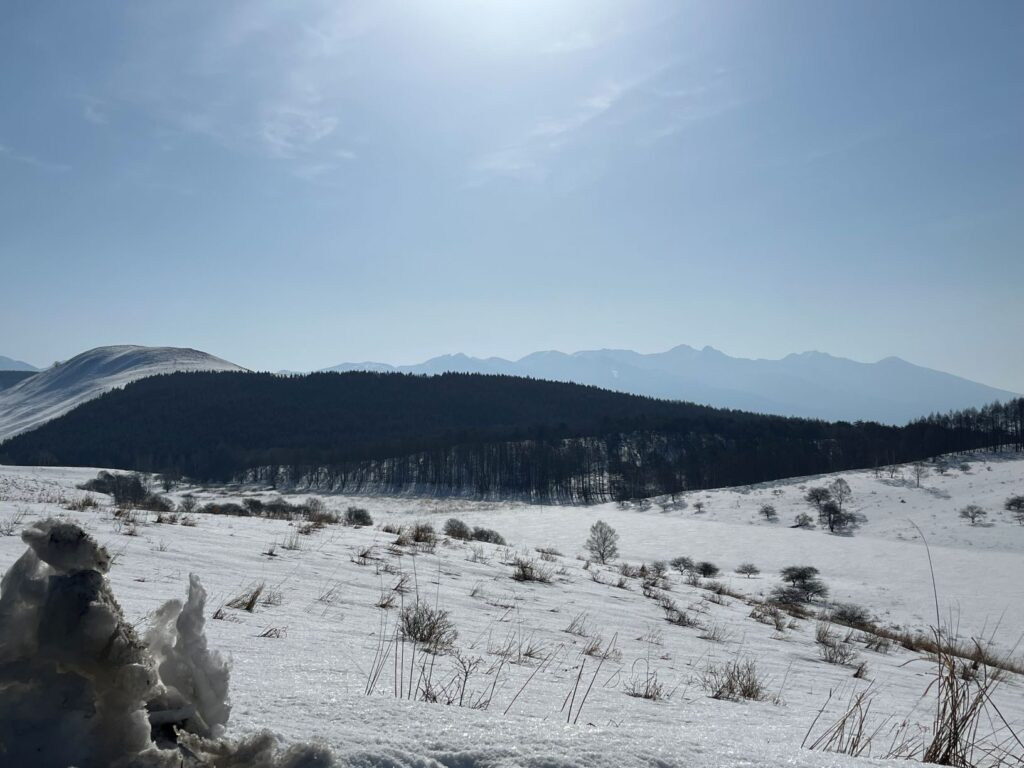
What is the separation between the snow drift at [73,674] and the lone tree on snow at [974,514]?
218ft

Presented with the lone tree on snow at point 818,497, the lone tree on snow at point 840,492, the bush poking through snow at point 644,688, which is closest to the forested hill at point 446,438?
the lone tree on snow at point 840,492

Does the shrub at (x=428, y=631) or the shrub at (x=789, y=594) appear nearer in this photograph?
the shrub at (x=428, y=631)

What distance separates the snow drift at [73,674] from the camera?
2.79ft

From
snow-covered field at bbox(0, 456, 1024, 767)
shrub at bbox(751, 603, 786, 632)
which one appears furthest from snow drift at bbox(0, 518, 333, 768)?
shrub at bbox(751, 603, 786, 632)

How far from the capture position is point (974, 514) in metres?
53.7

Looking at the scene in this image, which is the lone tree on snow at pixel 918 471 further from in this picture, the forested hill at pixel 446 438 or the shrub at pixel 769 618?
the shrub at pixel 769 618

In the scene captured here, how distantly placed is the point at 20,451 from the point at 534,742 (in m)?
147

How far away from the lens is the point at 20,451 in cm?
11475

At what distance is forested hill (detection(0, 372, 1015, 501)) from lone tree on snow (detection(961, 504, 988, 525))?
1299 inches

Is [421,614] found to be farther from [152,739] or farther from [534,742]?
[152,739]

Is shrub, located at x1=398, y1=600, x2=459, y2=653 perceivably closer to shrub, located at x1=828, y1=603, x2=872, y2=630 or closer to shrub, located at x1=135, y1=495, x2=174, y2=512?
shrub, located at x1=135, y1=495, x2=174, y2=512

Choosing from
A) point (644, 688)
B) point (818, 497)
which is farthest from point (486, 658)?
point (818, 497)

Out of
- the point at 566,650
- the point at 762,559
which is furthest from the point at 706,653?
the point at 762,559

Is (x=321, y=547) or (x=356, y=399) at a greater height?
(x=356, y=399)
